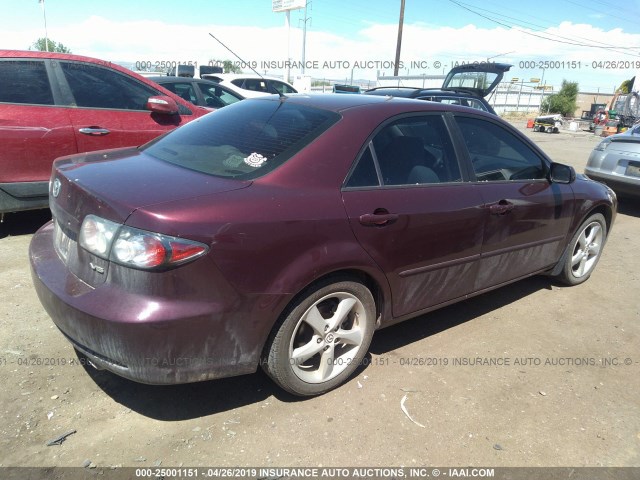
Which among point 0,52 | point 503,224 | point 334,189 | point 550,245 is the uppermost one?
point 0,52

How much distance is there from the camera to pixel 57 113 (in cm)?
444

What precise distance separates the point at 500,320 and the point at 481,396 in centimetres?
108

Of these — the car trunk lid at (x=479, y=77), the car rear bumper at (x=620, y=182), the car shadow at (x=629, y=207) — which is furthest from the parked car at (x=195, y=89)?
the car shadow at (x=629, y=207)

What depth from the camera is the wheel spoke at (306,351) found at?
2.50 meters

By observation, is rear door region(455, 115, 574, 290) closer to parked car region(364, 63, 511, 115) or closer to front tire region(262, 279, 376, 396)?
front tire region(262, 279, 376, 396)

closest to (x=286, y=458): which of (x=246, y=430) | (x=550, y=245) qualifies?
(x=246, y=430)

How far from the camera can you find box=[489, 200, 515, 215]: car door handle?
10.5 feet

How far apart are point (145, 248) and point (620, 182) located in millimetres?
7370

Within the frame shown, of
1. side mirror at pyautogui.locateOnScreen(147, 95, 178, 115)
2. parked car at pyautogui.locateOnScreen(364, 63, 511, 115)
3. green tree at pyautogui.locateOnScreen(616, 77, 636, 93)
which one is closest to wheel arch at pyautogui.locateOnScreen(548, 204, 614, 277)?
side mirror at pyautogui.locateOnScreen(147, 95, 178, 115)

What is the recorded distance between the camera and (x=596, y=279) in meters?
4.73

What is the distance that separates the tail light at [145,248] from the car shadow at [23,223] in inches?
133

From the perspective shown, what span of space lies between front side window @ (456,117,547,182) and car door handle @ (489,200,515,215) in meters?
0.18

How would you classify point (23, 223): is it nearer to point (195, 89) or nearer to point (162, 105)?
point (162, 105)

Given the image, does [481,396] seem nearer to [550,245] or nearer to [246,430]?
[246,430]
